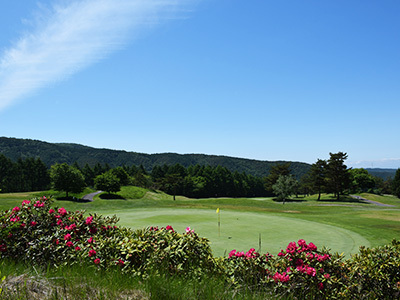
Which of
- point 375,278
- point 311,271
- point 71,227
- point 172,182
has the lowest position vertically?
point 172,182

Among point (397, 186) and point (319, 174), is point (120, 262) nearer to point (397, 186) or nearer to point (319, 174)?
point (319, 174)

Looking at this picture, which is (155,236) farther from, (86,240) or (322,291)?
(322,291)

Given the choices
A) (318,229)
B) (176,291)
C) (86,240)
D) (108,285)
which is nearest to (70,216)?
(86,240)

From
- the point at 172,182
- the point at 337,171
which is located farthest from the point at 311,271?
the point at 172,182

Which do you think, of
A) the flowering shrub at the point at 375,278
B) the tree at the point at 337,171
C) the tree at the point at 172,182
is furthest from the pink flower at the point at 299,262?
the tree at the point at 172,182

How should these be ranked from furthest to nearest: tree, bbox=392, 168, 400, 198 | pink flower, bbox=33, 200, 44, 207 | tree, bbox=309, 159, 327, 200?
1. tree, bbox=392, 168, 400, 198
2. tree, bbox=309, 159, 327, 200
3. pink flower, bbox=33, 200, 44, 207

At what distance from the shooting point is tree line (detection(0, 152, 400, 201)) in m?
54.5

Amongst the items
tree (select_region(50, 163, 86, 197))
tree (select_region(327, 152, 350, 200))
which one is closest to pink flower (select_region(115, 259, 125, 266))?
tree (select_region(50, 163, 86, 197))

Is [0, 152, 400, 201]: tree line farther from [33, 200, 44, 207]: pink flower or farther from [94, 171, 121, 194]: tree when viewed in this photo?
[33, 200, 44, 207]: pink flower

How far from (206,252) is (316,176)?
61.4 meters

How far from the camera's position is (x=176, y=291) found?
3.38 meters

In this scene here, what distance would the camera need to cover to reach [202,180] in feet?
Result: 298

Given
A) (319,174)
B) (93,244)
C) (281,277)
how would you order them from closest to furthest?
1. (281,277)
2. (93,244)
3. (319,174)

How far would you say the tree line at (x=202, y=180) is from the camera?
54469 mm
